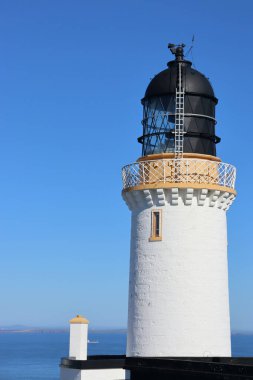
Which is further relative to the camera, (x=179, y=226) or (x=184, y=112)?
(x=184, y=112)

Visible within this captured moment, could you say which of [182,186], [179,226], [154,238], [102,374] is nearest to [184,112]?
[182,186]

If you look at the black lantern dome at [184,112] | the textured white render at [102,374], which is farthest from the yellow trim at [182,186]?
the textured white render at [102,374]

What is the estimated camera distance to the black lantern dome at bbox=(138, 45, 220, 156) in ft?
59.4

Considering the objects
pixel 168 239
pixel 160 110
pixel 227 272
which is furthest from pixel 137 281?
pixel 160 110

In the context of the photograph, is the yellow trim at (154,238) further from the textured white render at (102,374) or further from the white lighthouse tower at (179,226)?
the textured white render at (102,374)

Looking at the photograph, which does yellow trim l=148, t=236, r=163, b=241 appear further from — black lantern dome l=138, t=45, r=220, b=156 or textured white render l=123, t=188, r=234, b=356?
black lantern dome l=138, t=45, r=220, b=156

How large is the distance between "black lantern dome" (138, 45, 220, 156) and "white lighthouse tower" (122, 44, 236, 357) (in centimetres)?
3

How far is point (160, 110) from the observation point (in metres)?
18.4

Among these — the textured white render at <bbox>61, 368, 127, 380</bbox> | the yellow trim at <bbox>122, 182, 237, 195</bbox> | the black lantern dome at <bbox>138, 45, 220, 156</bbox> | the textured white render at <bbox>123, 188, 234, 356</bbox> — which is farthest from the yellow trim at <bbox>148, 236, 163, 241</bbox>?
the textured white render at <bbox>61, 368, 127, 380</bbox>

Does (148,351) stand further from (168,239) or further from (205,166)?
(205,166)

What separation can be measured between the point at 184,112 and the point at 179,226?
10.9ft

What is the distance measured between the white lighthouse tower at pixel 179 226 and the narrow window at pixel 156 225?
3 centimetres

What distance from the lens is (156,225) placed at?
17.9 m

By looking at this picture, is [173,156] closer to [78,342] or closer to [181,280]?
[181,280]
